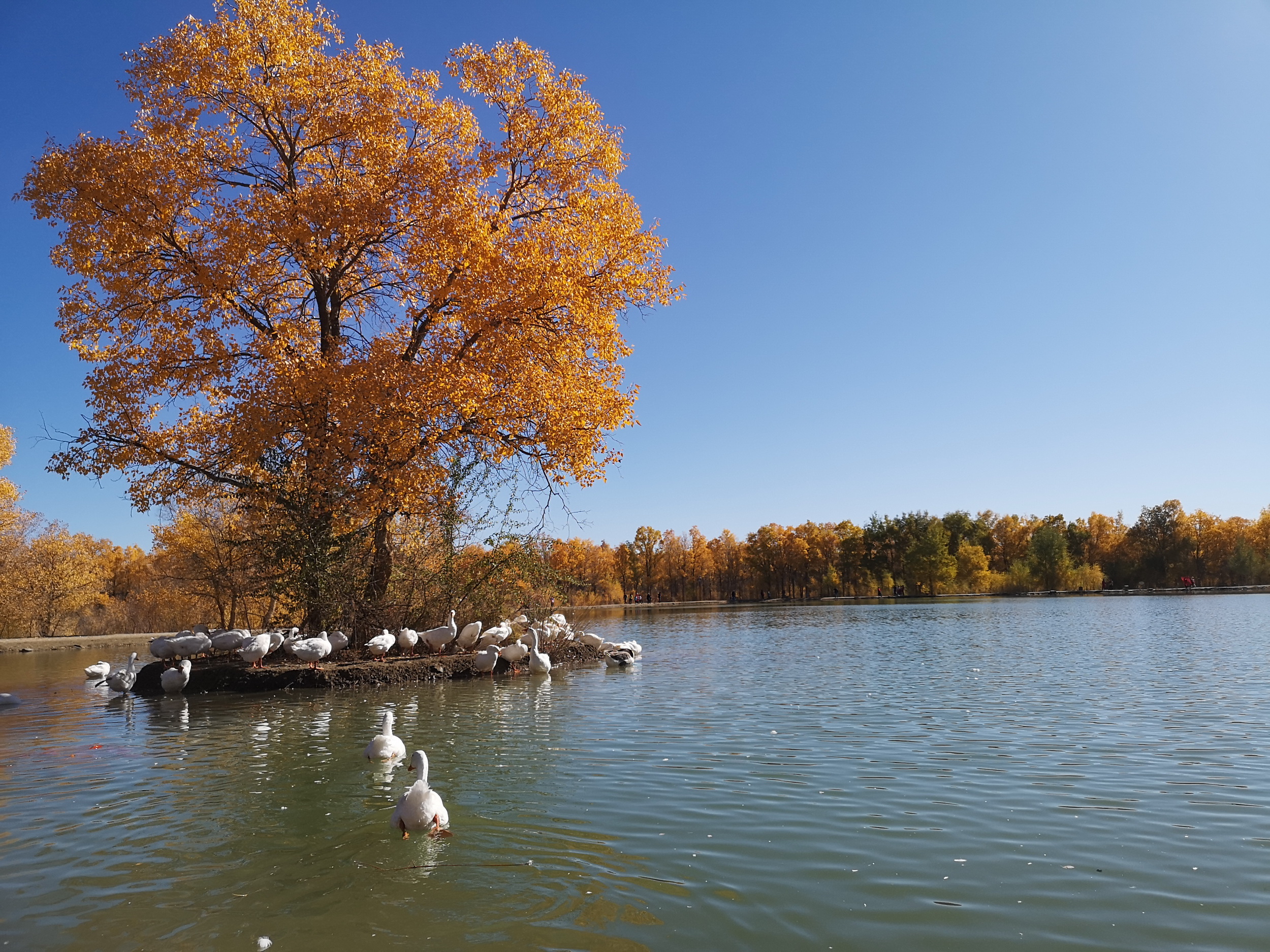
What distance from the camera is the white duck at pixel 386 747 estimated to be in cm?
757

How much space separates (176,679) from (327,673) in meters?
2.62

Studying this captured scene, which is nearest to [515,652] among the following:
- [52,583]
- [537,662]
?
[537,662]

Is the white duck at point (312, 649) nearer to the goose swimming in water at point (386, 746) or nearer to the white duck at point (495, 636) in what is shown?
the white duck at point (495, 636)

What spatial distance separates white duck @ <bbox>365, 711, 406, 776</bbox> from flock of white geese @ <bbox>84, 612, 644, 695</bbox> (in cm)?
623

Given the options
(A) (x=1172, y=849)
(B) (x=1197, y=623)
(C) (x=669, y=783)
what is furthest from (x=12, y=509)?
(B) (x=1197, y=623)

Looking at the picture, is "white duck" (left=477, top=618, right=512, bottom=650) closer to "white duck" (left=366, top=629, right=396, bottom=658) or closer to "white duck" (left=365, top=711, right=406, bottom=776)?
"white duck" (left=366, top=629, right=396, bottom=658)

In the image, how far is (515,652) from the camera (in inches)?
603

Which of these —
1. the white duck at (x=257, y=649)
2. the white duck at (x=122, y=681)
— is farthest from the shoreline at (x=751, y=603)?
the white duck at (x=122, y=681)

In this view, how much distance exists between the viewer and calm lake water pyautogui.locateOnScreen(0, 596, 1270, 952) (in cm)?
386

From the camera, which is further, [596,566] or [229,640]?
[596,566]

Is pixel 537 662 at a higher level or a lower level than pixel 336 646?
lower

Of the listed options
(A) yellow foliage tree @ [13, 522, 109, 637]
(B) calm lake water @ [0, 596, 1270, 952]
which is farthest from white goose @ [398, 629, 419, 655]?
(A) yellow foliage tree @ [13, 522, 109, 637]

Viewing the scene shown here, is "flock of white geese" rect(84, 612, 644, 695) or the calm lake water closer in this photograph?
the calm lake water

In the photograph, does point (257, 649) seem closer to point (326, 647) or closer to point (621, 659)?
point (326, 647)
